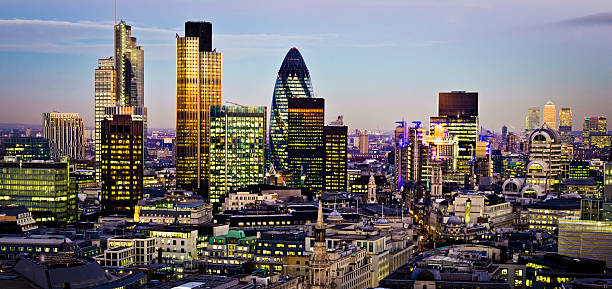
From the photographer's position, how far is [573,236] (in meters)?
192

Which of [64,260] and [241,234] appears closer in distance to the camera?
[64,260]

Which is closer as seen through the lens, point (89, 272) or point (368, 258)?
point (89, 272)

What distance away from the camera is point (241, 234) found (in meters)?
199

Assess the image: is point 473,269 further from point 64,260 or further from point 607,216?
point 64,260

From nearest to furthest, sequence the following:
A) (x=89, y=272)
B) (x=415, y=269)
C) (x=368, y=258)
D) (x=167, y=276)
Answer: (x=89, y=272) < (x=415, y=269) < (x=167, y=276) < (x=368, y=258)

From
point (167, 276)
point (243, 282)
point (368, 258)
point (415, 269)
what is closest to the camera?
point (243, 282)

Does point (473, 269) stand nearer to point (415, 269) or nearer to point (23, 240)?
point (415, 269)

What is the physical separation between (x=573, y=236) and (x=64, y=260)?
98.1 m

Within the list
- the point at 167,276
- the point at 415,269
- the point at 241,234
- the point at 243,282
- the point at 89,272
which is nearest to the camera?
the point at 89,272

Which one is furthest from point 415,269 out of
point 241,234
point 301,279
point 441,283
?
point 241,234

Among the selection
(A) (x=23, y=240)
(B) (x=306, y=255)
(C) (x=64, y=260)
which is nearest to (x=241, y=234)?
(B) (x=306, y=255)

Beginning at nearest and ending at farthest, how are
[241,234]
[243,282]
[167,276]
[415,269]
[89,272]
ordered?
[89,272], [243,282], [415,269], [167,276], [241,234]

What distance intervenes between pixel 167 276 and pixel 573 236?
74811 mm

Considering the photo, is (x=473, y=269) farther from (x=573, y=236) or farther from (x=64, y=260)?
(x=64, y=260)
